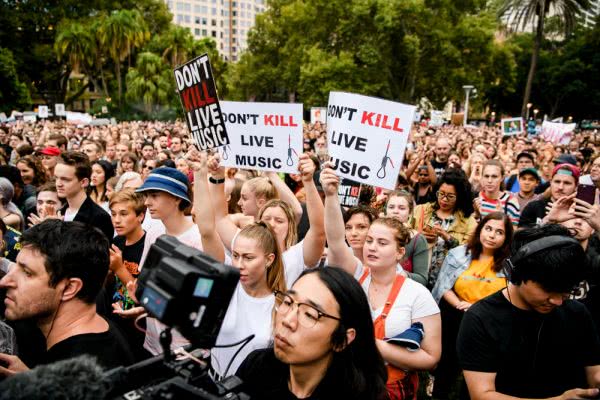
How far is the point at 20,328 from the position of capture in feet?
8.06

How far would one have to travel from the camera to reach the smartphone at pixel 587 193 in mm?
3832

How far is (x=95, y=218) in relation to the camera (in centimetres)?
473

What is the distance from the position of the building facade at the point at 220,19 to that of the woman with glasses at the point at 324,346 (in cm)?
13248

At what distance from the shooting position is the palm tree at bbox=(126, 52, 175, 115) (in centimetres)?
3948

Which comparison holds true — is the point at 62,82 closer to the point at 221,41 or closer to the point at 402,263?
the point at 402,263

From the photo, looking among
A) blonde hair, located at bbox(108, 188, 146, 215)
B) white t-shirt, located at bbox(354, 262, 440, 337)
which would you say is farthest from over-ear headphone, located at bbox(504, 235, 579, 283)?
blonde hair, located at bbox(108, 188, 146, 215)

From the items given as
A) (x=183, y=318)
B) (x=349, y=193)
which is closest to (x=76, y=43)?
(x=349, y=193)

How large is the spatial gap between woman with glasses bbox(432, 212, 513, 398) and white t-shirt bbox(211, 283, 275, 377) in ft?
6.02

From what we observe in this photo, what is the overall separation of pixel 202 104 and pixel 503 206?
3.84 m

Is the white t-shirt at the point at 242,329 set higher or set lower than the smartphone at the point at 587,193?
lower

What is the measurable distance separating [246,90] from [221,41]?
102 metres

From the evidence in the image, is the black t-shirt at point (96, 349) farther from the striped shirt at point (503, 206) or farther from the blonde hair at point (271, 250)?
the striped shirt at point (503, 206)

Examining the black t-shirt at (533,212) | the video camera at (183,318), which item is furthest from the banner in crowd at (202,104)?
the black t-shirt at (533,212)

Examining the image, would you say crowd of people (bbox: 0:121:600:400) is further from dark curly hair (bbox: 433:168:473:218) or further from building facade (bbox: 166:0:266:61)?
building facade (bbox: 166:0:266:61)
